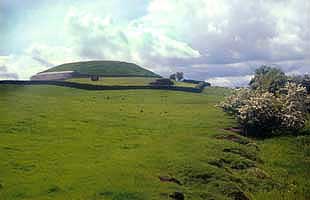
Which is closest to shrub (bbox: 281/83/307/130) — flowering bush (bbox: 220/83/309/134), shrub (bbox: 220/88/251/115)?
flowering bush (bbox: 220/83/309/134)

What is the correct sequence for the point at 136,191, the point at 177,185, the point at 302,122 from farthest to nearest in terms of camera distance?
the point at 302,122 < the point at 177,185 < the point at 136,191

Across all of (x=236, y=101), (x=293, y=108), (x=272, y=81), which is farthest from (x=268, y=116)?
(x=272, y=81)

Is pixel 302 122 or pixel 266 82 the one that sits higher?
pixel 266 82

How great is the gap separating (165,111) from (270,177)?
129ft

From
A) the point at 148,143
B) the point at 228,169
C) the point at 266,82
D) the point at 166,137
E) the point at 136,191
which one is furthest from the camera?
the point at 266,82

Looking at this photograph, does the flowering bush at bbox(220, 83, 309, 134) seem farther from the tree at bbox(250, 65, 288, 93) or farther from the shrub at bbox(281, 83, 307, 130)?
the tree at bbox(250, 65, 288, 93)

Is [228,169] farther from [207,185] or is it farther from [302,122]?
[302,122]

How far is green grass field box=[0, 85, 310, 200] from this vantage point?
29078mm

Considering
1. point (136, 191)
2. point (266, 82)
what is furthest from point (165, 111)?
point (136, 191)

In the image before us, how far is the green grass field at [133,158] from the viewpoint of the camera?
95.4 ft

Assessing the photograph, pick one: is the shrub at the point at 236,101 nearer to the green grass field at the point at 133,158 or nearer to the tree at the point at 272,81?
the green grass field at the point at 133,158

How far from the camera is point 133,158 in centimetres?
3753

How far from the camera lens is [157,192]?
29328mm

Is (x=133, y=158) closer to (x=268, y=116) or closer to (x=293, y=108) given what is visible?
(x=268, y=116)
